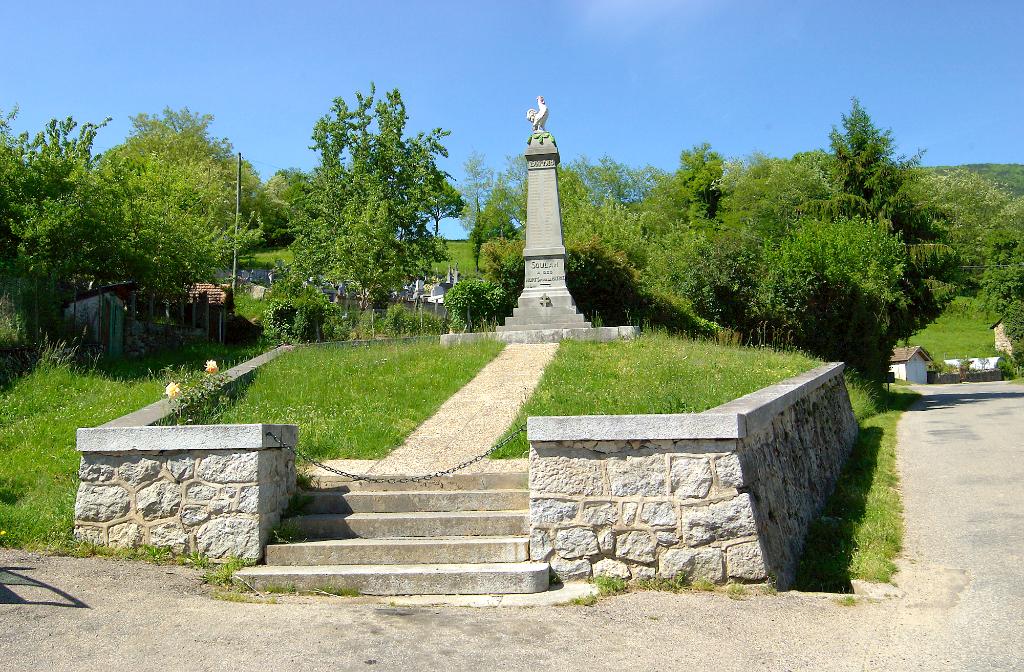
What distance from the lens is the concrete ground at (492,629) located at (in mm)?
4293

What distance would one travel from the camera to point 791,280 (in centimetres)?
2266

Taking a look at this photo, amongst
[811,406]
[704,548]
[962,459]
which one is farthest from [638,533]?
[962,459]

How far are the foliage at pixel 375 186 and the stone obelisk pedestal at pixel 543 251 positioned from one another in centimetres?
745

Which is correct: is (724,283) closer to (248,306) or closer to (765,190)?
(248,306)

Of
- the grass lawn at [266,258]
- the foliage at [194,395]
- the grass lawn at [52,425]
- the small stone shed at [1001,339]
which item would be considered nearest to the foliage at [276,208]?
the grass lawn at [266,258]

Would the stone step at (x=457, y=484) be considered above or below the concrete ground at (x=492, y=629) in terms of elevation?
above

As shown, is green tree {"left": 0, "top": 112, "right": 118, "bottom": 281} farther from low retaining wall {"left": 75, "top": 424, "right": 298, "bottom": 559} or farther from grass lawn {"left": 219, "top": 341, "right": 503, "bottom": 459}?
low retaining wall {"left": 75, "top": 424, "right": 298, "bottom": 559}

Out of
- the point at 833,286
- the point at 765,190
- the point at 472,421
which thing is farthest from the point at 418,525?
the point at 765,190

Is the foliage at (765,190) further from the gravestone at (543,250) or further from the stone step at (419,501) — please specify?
the stone step at (419,501)

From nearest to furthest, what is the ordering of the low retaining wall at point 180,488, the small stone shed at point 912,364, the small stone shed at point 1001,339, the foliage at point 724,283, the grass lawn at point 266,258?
1. the low retaining wall at point 180,488
2. the foliage at point 724,283
3. the grass lawn at point 266,258
4. the small stone shed at point 1001,339
5. the small stone shed at point 912,364

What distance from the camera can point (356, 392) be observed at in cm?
1080

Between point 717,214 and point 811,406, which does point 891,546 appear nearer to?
point 811,406

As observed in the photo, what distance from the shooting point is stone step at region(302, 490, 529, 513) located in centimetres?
662

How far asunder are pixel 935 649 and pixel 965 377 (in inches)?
2376
